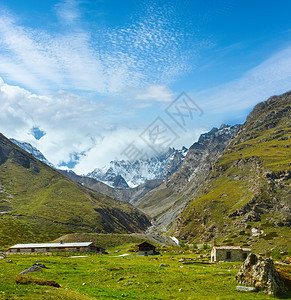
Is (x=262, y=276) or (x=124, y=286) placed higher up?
(x=262, y=276)

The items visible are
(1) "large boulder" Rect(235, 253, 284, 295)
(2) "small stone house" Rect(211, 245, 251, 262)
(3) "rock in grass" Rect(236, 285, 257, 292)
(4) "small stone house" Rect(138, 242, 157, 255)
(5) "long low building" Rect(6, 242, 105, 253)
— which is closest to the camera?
(1) "large boulder" Rect(235, 253, 284, 295)

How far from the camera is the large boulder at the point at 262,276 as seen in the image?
27.4 meters

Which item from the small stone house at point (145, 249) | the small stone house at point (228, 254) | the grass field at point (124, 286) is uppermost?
the grass field at point (124, 286)

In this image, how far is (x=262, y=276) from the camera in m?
28.4

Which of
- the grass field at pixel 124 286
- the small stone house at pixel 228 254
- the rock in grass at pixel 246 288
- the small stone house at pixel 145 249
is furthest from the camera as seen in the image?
the small stone house at pixel 145 249

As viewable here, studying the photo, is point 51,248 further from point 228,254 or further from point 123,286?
point 123,286

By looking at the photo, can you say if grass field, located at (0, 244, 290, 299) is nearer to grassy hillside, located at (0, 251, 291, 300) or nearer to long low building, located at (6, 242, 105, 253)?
grassy hillside, located at (0, 251, 291, 300)

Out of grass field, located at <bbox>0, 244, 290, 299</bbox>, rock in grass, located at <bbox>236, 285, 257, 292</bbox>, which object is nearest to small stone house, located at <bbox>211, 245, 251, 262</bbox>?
grass field, located at <bbox>0, 244, 290, 299</bbox>

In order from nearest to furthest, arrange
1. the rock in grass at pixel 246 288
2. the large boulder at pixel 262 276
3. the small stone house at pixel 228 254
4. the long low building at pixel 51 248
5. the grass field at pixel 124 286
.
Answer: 1. the grass field at pixel 124 286
2. the large boulder at pixel 262 276
3. the rock in grass at pixel 246 288
4. the small stone house at pixel 228 254
5. the long low building at pixel 51 248

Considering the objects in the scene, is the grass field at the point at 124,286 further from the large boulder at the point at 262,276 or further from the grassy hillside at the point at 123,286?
the large boulder at the point at 262,276

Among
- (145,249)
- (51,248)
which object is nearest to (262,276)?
(145,249)

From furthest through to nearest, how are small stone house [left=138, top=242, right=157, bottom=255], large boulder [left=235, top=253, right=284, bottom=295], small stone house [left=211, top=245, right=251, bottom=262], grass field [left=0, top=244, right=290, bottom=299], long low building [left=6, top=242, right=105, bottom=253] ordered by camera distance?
1. small stone house [left=138, top=242, right=157, bottom=255]
2. long low building [left=6, top=242, right=105, bottom=253]
3. small stone house [left=211, top=245, right=251, bottom=262]
4. large boulder [left=235, top=253, right=284, bottom=295]
5. grass field [left=0, top=244, right=290, bottom=299]

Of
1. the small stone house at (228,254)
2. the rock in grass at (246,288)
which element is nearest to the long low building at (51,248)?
the small stone house at (228,254)

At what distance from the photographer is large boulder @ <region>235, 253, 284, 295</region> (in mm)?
27391
